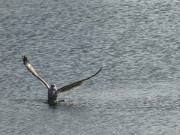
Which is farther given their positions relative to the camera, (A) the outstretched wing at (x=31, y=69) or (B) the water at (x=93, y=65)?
(A) the outstretched wing at (x=31, y=69)

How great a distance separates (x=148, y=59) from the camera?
1177 inches

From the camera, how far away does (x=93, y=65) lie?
1164 inches

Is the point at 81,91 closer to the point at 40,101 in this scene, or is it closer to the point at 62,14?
the point at 40,101

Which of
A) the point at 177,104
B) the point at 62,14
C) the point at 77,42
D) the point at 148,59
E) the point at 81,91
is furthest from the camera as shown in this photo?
the point at 62,14

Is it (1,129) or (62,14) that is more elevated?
(62,14)

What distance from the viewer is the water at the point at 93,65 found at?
24.2 meters

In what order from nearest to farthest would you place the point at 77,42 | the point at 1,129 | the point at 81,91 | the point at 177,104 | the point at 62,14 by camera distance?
the point at 1,129
the point at 177,104
the point at 81,91
the point at 77,42
the point at 62,14

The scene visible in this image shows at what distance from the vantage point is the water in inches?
953

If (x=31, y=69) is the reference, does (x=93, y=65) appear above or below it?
below

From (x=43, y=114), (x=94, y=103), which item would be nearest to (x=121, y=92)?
(x=94, y=103)

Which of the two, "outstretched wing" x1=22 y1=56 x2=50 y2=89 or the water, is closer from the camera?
the water

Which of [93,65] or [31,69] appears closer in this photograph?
[31,69]

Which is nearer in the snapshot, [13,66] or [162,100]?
[162,100]

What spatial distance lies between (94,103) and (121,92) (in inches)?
50.4
